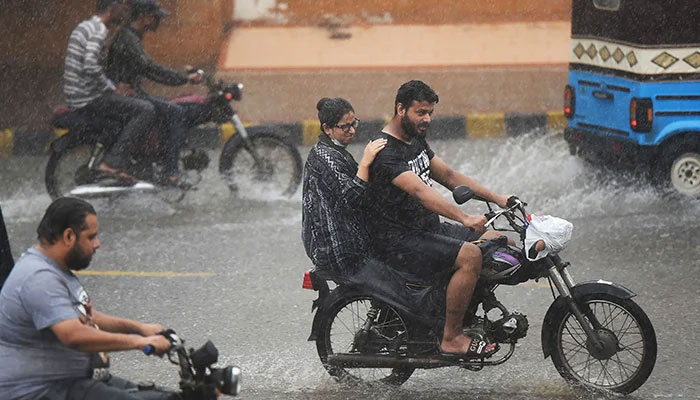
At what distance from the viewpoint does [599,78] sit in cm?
1037

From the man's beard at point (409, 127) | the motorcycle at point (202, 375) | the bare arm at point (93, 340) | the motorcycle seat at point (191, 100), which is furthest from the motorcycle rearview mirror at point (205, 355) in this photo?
the motorcycle seat at point (191, 100)

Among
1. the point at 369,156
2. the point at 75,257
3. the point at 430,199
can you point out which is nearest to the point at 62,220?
the point at 75,257

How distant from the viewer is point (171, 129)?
10555mm

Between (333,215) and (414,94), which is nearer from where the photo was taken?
(414,94)

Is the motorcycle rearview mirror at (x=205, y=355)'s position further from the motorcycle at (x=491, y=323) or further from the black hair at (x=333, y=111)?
the black hair at (x=333, y=111)

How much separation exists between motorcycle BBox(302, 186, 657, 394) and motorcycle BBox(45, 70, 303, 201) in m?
4.69

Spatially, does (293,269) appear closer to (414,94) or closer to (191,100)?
(191,100)

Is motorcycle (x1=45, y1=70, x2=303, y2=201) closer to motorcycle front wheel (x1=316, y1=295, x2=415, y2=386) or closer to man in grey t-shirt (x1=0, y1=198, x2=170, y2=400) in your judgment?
motorcycle front wheel (x1=316, y1=295, x2=415, y2=386)

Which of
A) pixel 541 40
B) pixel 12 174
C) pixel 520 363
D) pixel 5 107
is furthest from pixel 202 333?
pixel 541 40

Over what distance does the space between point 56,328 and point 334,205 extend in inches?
81.2

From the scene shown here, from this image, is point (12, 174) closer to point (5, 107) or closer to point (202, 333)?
point (5, 107)

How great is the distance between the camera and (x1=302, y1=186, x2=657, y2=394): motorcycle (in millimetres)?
5680

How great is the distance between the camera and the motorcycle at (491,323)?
18.6 feet

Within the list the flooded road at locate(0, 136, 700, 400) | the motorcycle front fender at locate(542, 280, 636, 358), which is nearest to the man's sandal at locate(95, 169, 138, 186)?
the flooded road at locate(0, 136, 700, 400)
